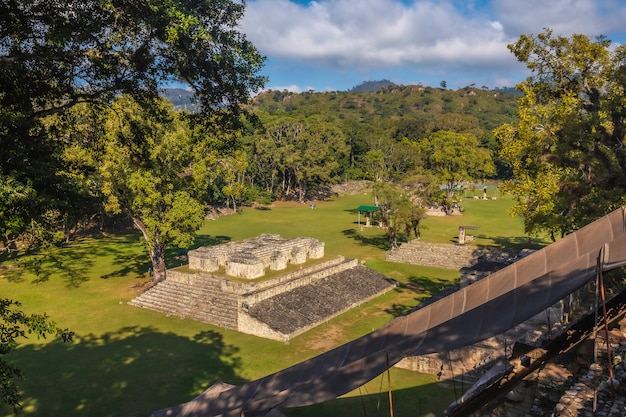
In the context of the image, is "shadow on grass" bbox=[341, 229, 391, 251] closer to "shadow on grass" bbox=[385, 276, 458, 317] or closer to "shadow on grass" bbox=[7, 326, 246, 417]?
"shadow on grass" bbox=[385, 276, 458, 317]

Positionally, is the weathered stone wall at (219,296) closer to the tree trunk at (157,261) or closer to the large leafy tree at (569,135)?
the tree trunk at (157,261)

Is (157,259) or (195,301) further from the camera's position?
(157,259)

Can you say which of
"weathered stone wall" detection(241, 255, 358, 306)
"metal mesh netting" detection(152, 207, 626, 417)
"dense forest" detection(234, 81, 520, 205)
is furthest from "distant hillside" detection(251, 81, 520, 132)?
"metal mesh netting" detection(152, 207, 626, 417)

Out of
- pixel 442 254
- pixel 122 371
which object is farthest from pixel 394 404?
pixel 442 254

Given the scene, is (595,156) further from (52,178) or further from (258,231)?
(258,231)

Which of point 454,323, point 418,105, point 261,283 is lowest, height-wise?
point 261,283

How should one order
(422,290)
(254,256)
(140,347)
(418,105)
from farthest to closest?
(418,105) < (422,290) < (254,256) < (140,347)

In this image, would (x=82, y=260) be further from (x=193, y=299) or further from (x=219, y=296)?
(x=219, y=296)
